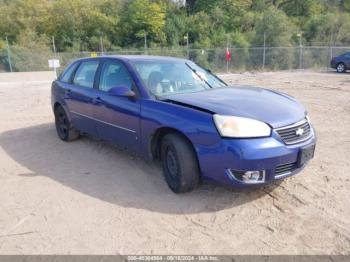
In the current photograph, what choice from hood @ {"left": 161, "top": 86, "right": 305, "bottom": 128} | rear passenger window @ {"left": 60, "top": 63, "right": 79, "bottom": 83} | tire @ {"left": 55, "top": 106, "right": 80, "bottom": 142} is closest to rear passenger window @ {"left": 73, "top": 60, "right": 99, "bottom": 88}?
rear passenger window @ {"left": 60, "top": 63, "right": 79, "bottom": 83}

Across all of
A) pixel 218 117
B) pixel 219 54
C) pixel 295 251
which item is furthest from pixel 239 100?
pixel 219 54

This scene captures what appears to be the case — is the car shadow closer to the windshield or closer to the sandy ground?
the sandy ground

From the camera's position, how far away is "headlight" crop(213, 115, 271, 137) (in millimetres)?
3223

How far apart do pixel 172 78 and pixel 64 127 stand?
2.75 meters

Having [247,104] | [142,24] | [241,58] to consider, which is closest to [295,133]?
[247,104]

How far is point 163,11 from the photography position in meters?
56.1

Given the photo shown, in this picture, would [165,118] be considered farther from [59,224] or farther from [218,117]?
[59,224]

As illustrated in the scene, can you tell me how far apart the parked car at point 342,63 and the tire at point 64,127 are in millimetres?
20632

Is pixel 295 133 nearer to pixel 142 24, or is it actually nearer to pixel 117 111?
pixel 117 111

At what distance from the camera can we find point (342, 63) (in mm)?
21781

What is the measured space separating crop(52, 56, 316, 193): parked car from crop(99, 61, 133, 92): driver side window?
0.05ft

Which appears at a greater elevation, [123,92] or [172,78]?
[172,78]

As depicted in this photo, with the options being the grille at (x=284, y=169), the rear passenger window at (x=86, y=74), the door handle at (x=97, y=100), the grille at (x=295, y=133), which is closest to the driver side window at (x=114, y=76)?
the door handle at (x=97, y=100)

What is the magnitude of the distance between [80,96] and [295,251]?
3903mm
